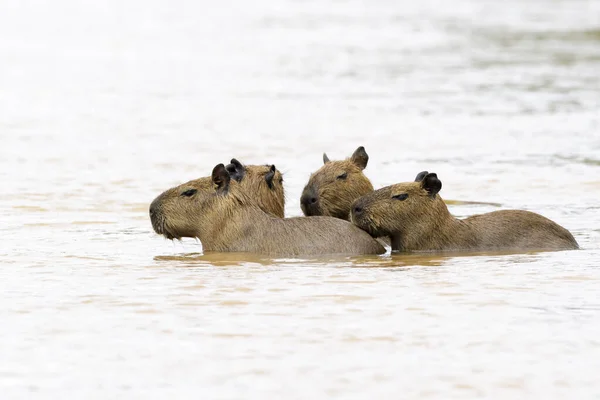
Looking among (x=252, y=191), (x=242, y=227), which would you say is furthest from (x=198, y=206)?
(x=252, y=191)

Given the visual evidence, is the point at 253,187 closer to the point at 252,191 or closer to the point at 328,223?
the point at 252,191

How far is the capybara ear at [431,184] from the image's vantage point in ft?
32.7

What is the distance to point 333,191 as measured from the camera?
10297mm

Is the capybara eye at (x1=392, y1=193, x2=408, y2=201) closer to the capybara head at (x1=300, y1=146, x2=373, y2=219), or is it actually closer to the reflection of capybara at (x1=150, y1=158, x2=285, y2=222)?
the capybara head at (x1=300, y1=146, x2=373, y2=219)

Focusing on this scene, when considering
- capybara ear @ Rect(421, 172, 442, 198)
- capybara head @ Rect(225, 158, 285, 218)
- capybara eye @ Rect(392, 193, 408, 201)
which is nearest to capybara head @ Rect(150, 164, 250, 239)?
capybara head @ Rect(225, 158, 285, 218)

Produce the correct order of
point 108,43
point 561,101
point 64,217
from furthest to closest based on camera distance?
point 108,43
point 561,101
point 64,217

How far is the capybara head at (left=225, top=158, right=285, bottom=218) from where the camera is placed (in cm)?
1016

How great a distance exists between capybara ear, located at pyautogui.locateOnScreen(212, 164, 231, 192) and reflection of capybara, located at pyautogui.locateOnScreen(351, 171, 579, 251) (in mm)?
987

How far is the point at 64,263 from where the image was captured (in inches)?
370

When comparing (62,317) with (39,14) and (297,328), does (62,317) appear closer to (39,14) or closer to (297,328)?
(297,328)

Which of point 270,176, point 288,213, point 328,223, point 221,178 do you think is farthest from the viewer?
point 288,213

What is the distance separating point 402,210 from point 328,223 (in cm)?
60

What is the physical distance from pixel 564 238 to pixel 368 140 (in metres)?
8.53

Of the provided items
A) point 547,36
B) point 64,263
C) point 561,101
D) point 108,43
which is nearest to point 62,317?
point 64,263
